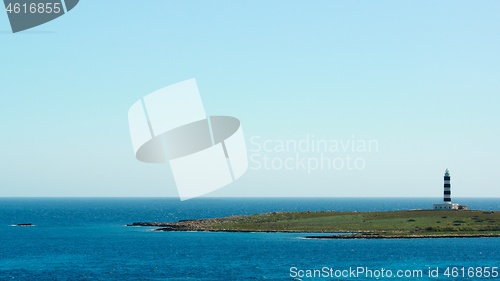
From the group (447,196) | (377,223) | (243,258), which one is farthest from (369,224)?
(243,258)

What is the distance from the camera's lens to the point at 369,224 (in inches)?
5212

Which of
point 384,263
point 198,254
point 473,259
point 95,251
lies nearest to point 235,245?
point 198,254

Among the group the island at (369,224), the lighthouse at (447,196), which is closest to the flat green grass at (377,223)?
the island at (369,224)

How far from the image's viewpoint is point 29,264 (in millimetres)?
89625

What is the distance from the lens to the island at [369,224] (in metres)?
121

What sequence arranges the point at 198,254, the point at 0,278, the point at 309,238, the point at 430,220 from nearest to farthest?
the point at 0,278 → the point at 198,254 → the point at 309,238 → the point at 430,220

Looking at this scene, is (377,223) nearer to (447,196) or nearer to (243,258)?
(447,196)

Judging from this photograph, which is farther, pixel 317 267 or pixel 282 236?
pixel 282 236

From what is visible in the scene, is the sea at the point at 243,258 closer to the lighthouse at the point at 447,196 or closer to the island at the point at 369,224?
the island at the point at 369,224

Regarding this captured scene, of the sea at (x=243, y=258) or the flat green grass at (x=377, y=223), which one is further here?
the flat green grass at (x=377, y=223)

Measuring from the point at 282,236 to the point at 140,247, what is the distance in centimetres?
2752

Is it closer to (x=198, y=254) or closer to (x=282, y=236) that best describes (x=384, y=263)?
(x=198, y=254)

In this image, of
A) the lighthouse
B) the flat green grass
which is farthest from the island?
the lighthouse

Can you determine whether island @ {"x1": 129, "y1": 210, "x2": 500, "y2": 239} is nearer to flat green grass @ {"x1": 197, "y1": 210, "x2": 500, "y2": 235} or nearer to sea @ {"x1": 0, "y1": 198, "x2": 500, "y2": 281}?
flat green grass @ {"x1": 197, "y1": 210, "x2": 500, "y2": 235}
